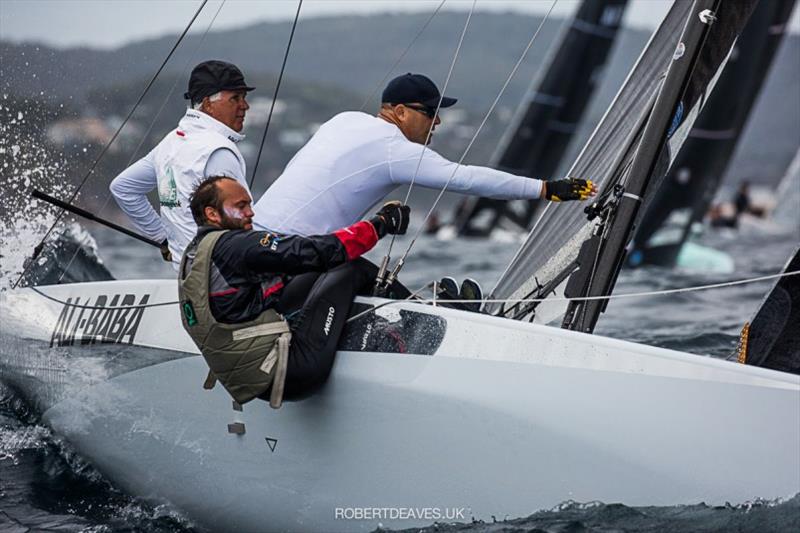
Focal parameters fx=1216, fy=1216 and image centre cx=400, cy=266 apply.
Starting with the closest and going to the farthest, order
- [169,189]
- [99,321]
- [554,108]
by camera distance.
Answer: [169,189] → [99,321] → [554,108]

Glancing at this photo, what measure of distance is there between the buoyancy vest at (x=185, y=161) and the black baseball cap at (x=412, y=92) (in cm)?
46

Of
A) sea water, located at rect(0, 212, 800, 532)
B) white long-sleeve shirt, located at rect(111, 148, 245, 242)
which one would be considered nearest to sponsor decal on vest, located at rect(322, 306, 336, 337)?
sea water, located at rect(0, 212, 800, 532)

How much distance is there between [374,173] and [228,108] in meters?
0.57

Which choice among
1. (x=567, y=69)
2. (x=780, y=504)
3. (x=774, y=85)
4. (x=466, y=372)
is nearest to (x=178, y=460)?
(x=466, y=372)

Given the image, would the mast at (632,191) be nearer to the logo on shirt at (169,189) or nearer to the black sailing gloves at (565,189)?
the black sailing gloves at (565,189)

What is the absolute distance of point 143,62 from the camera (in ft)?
16.4

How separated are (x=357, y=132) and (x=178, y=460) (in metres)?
1.06

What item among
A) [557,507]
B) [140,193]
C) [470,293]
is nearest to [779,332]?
[470,293]

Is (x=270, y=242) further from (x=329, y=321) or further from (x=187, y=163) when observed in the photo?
(x=187, y=163)

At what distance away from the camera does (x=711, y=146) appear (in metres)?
11.8

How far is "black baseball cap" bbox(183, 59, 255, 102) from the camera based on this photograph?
3.48m

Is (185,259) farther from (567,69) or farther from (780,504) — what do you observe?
(567,69)

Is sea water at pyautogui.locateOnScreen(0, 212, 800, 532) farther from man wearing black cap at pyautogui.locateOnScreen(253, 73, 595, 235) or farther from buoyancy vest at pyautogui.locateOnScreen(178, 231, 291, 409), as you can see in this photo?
man wearing black cap at pyautogui.locateOnScreen(253, 73, 595, 235)

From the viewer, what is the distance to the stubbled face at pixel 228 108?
3.49m
